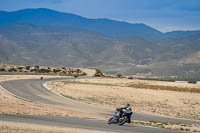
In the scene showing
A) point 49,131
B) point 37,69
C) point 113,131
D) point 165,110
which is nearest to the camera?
point 49,131

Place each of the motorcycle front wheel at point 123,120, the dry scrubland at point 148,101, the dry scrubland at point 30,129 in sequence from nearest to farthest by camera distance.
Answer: the dry scrubland at point 30,129 < the motorcycle front wheel at point 123,120 < the dry scrubland at point 148,101

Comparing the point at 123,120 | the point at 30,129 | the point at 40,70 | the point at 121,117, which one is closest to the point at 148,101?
the point at 121,117

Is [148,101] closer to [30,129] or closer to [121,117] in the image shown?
[121,117]

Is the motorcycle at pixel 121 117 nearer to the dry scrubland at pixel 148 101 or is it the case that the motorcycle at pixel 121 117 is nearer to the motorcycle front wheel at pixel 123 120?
the motorcycle front wheel at pixel 123 120

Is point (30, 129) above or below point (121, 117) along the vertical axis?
below

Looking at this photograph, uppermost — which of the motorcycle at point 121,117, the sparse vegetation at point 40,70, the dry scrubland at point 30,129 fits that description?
the sparse vegetation at point 40,70

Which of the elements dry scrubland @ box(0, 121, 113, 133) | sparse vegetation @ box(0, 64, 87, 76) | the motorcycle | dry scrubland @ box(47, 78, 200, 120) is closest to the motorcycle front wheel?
the motorcycle

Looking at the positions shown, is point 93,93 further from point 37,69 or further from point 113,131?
point 37,69

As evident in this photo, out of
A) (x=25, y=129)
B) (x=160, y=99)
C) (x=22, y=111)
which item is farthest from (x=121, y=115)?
(x=160, y=99)

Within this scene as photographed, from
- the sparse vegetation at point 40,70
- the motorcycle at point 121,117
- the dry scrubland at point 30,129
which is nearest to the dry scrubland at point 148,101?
the motorcycle at point 121,117

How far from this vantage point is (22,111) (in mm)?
33844

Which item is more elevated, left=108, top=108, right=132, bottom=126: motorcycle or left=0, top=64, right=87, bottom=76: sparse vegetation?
left=0, top=64, right=87, bottom=76: sparse vegetation

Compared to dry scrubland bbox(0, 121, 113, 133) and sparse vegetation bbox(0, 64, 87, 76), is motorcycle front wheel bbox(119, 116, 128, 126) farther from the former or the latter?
sparse vegetation bbox(0, 64, 87, 76)

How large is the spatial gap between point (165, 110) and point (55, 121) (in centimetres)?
2063
